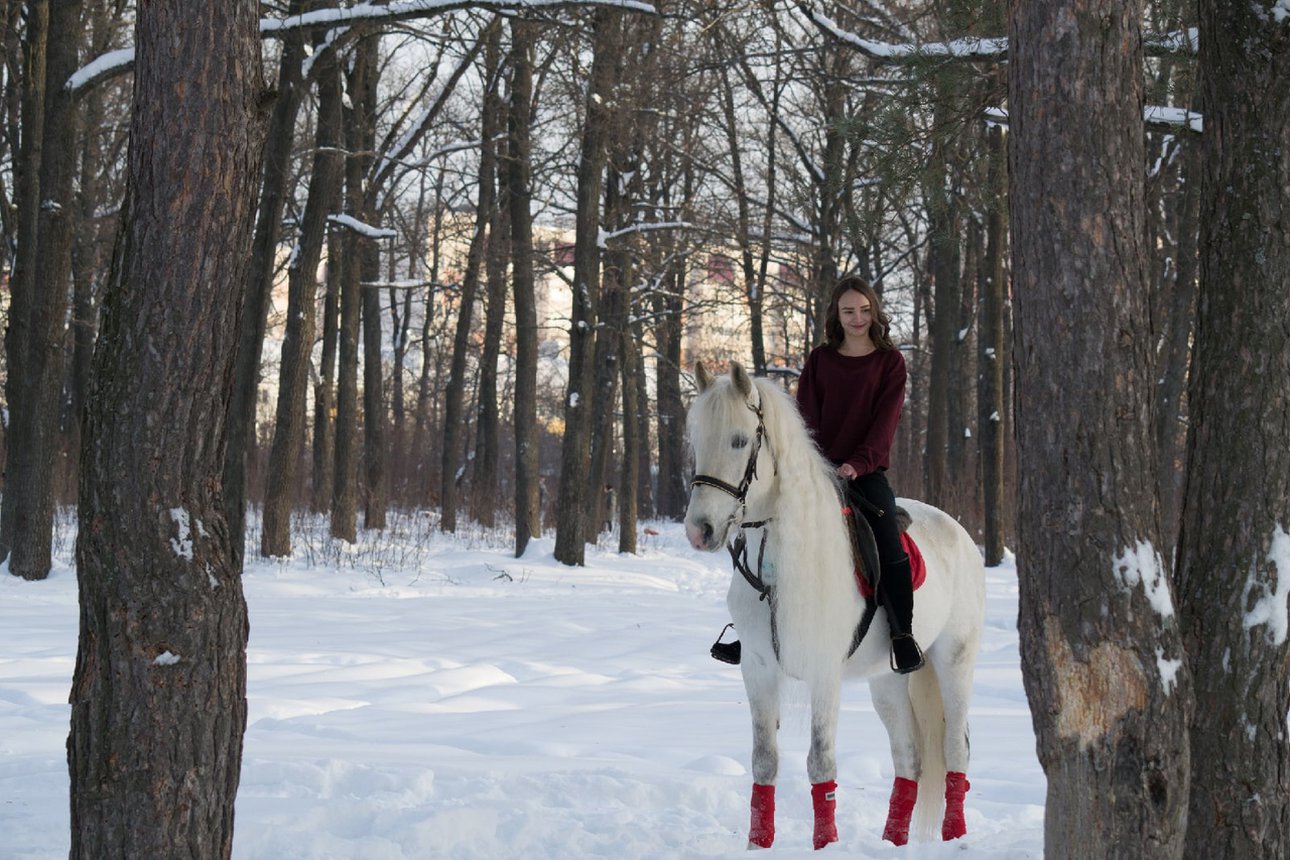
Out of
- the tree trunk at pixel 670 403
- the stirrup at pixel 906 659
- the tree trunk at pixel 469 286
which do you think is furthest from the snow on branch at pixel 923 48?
the tree trunk at pixel 469 286

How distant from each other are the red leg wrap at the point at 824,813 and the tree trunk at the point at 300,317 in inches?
453

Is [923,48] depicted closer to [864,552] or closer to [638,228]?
[864,552]

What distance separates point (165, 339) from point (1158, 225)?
65.8ft

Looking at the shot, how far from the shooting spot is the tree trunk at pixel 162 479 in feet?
12.0

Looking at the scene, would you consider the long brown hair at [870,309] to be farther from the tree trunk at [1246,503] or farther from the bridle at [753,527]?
the tree trunk at [1246,503]

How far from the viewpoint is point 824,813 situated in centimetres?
520

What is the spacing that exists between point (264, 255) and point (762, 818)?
1029 centimetres

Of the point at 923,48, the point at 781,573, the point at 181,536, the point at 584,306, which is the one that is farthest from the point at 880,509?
the point at 584,306

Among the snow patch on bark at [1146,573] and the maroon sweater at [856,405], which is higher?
the maroon sweater at [856,405]

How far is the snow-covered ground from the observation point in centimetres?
520

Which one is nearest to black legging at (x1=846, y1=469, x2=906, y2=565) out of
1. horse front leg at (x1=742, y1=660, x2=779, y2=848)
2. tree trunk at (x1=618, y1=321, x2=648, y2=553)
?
horse front leg at (x1=742, y1=660, x2=779, y2=848)

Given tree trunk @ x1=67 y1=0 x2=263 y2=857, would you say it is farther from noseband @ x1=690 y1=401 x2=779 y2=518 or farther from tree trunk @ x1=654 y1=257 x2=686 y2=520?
tree trunk @ x1=654 y1=257 x2=686 y2=520

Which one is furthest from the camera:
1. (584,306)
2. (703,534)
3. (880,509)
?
(584,306)

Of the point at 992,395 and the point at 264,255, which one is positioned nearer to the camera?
the point at 264,255
